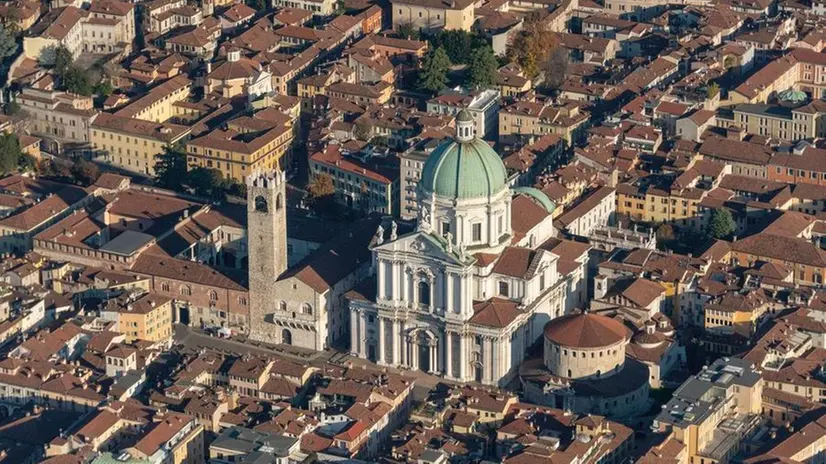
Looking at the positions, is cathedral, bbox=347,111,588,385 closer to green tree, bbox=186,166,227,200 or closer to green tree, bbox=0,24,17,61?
green tree, bbox=186,166,227,200

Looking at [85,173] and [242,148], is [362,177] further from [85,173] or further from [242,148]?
[85,173]

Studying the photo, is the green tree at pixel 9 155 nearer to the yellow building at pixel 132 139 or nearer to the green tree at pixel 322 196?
the yellow building at pixel 132 139

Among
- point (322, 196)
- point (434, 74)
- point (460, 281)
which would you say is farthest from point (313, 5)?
point (460, 281)

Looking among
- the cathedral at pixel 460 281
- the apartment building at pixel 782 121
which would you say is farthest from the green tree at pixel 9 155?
the apartment building at pixel 782 121

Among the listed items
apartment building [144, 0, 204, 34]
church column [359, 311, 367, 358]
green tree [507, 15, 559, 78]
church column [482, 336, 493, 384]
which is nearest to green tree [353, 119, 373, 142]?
green tree [507, 15, 559, 78]

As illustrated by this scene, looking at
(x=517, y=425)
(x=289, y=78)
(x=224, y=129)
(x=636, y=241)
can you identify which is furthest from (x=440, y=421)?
(x=289, y=78)
